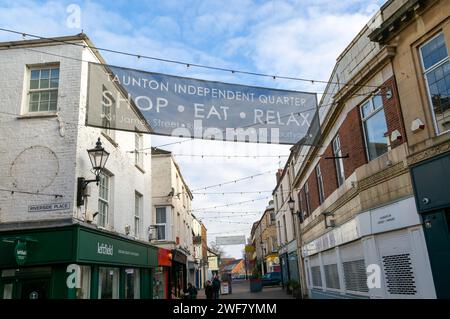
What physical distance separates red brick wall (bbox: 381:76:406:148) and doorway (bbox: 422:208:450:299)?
2056mm

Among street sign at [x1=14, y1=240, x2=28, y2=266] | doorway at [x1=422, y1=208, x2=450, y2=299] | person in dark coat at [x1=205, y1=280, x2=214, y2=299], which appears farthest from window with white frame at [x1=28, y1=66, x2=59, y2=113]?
person in dark coat at [x1=205, y1=280, x2=214, y2=299]

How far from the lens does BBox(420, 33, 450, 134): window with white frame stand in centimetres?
852

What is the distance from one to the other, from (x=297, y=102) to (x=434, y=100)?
3.24 m

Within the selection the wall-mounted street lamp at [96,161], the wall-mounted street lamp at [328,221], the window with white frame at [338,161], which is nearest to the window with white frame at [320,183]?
the wall-mounted street lamp at [328,221]

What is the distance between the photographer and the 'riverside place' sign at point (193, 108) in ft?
23.8

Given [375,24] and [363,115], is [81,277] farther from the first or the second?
[375,24]

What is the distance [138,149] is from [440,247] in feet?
40.2

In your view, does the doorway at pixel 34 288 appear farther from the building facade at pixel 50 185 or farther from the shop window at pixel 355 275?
the shop window at pixel 355 275

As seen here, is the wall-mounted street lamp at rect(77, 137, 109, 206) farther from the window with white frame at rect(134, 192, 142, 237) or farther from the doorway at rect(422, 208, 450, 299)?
the doorway at rect(422, 208, 450, 299)

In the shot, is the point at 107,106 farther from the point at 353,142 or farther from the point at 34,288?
the point at 353,142

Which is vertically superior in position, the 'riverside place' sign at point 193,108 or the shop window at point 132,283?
the 'riverside place' sign at point 193,108

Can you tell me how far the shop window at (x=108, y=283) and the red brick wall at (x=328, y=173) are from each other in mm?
8438

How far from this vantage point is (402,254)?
9.77 meters
